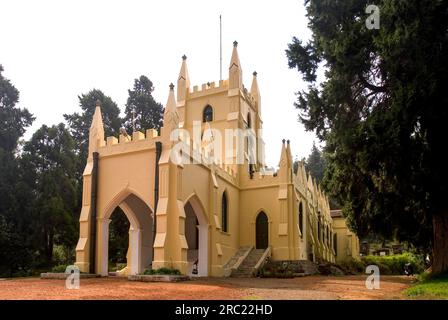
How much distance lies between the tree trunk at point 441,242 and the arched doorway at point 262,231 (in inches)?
509

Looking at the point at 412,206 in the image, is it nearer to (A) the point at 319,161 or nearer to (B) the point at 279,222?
(B) the point at 279,222

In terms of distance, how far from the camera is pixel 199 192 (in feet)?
76.3

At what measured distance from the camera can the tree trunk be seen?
55.3ft

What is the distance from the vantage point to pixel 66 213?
34.2 m

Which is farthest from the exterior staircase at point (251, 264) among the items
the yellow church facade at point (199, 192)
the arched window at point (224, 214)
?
the arched window at point (224, 214)

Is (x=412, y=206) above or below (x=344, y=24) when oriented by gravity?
below

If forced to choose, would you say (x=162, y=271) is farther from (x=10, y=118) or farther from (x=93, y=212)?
(x=10, y=118)

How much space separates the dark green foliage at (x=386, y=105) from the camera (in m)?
13.8

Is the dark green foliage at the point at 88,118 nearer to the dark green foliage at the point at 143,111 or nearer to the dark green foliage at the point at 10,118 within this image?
the dark green foliage at the point at 143,111

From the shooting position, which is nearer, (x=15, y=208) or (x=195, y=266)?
(x=195, y=266)

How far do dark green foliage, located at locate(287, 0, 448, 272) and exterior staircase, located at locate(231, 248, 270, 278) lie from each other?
300 inches
